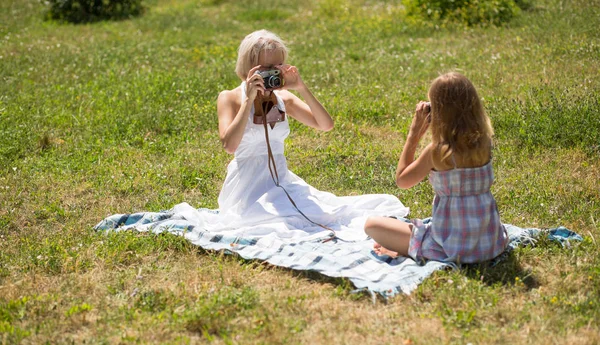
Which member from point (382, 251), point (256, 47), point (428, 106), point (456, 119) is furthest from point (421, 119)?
point (256, 47)

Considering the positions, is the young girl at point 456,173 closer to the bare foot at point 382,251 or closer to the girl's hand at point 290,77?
the bare foot at point 382,251

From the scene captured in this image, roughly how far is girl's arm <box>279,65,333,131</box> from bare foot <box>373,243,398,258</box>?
1.14m

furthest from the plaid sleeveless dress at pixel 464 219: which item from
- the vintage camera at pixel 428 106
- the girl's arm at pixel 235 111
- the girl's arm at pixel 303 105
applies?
the girl's arm at pixel 235 111

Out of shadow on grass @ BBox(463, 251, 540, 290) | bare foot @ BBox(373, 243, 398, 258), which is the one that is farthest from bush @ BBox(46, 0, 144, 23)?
shadow on grass @ BBox(463, 251, 540, 290)

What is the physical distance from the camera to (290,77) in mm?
5133

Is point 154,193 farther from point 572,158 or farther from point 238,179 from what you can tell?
point 572,158

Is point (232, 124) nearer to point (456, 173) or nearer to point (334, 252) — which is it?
point (334, 252)

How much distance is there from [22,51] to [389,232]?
8941 mm

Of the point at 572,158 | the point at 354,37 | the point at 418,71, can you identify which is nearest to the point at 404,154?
the point at 572,158

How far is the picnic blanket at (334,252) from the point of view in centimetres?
429

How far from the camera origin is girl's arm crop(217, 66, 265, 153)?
16.3 ft

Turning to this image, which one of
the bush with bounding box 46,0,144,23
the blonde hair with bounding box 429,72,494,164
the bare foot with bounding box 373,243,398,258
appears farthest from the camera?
the bush with bounding box 46,0,144,23

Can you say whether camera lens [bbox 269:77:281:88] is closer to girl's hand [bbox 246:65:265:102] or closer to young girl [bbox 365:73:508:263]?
girl's hand [bbox 246:65:265:102]

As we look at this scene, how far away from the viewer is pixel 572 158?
6.37m
